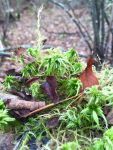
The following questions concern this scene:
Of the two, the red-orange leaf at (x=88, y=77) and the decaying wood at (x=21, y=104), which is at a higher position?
the red-orange leaf at (x=88, y=77)

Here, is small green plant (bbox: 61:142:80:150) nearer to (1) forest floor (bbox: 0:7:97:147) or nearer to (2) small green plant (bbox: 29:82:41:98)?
(2) small green plant (bbox: 29:82:41:98)

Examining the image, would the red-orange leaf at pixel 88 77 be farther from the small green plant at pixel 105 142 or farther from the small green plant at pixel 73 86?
the small green plant at pixel 105 142

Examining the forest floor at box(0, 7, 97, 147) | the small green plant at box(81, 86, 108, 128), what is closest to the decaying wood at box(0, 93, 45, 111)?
the small green plant at box(81, 86, 108, 128)

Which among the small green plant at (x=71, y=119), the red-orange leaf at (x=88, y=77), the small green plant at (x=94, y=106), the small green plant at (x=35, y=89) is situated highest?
the red-orange leaf at (x=88, y=77)

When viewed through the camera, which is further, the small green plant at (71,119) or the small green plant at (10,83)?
the small green plant at (10,83)

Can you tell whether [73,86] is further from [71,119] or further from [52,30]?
[52,30]

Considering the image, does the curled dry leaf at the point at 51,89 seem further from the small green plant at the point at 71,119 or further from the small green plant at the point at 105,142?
the small green plant at the point at 105,142

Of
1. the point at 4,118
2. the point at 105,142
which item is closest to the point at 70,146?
the point at 105,142

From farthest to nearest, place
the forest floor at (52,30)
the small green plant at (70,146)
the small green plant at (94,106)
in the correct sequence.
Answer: the forest floor at (52,30) < the small green plant at (94,106) < the small green plant at (70,146)

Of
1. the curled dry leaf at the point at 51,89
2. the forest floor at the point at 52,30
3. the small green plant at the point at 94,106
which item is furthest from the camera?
Answer: the forest floor at the point at 52,30

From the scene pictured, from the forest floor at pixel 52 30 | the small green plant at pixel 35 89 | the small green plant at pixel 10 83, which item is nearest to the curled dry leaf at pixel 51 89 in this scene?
the small green plant at pixel 35 89

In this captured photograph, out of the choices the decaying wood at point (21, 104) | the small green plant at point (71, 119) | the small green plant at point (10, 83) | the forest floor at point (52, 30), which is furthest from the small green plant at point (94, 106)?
the forest floor at point (52, 30)

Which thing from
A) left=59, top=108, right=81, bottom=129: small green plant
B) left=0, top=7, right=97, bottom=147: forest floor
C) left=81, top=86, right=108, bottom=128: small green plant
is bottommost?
left=59, top=108, right=81, bottom=129: small green plant
